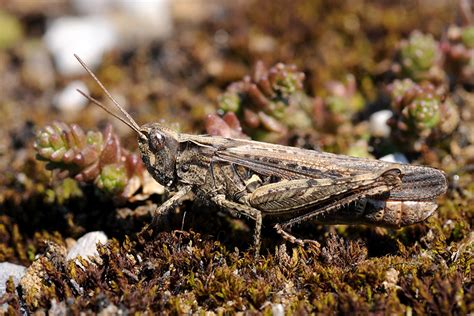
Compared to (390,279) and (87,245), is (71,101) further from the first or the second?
(390,279)

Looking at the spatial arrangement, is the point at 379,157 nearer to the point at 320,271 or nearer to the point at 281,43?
the point at 320,271

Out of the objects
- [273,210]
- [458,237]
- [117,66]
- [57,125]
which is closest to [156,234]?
[273,210]

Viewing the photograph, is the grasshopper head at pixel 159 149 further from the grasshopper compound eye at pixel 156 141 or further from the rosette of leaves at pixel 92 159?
the rosette of leaves at pixel 92 159

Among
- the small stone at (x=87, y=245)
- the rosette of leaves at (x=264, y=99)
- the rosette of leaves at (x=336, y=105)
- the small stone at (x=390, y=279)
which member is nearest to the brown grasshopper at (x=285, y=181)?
the small stone at (x=390, y=279)

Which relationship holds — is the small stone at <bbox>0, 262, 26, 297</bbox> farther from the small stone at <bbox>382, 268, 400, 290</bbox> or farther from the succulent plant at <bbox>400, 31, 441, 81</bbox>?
the succulent plant at <bbox>400, 31, 441, 81</bbox>

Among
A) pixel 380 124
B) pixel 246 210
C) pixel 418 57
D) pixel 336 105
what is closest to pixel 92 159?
pixel 246 210

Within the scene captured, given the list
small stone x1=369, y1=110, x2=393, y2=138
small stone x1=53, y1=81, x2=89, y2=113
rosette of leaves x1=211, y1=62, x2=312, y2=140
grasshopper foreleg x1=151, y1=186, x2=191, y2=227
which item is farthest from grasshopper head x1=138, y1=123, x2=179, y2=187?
small stone x1=53, y1=81, x2=89, y2=113
